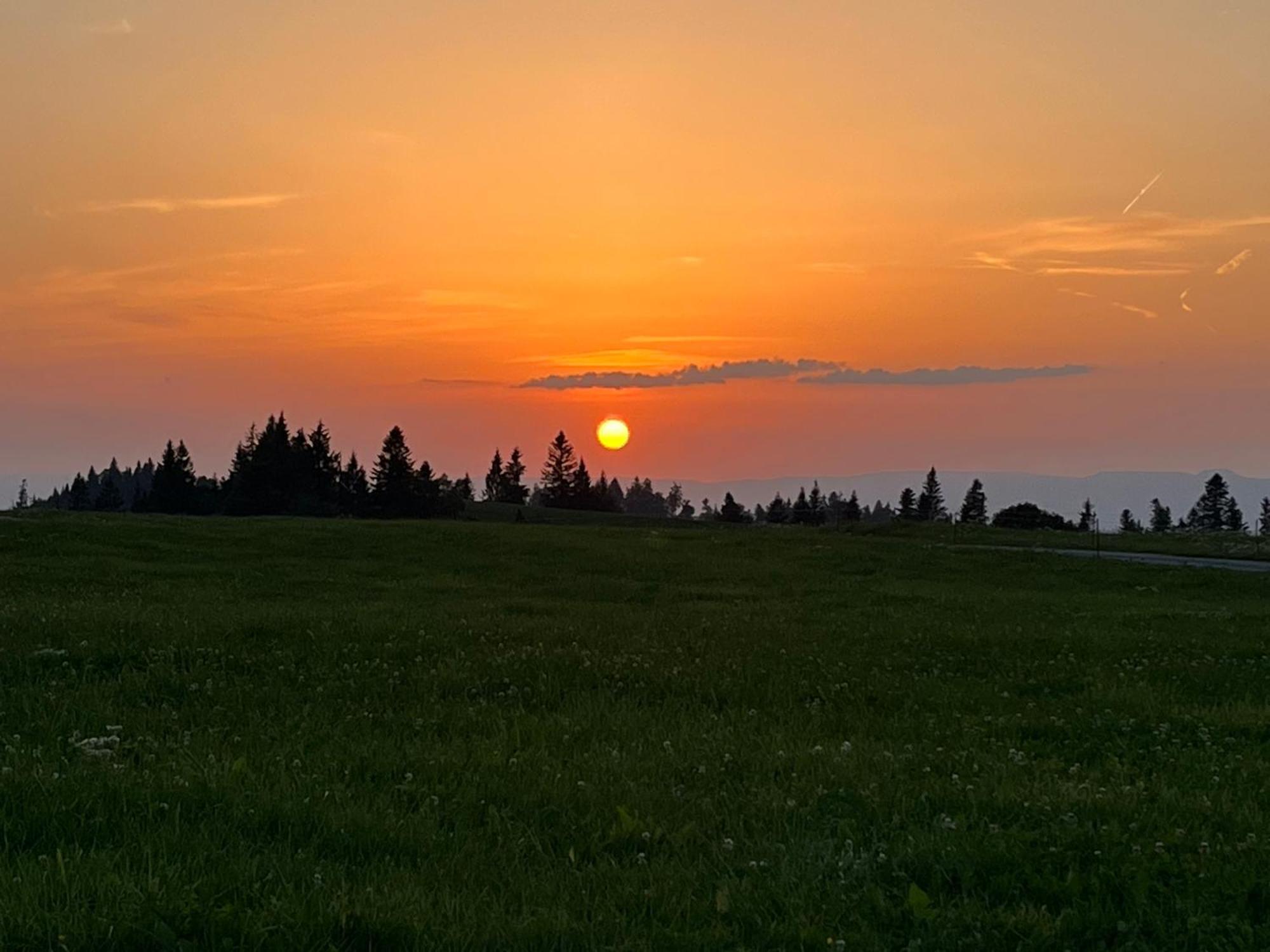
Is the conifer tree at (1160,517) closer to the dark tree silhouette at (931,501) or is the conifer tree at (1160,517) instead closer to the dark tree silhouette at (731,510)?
the dark tree silhouette at (931,501)

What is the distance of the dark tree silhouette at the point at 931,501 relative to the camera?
477ft

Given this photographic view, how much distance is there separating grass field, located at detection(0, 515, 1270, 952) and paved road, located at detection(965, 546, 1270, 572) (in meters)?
23.8

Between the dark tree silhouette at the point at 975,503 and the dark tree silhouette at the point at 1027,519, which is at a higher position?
the dark tree silhouette at the point at 975,503

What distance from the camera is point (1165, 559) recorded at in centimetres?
4497

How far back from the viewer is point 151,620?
1623 centimetres

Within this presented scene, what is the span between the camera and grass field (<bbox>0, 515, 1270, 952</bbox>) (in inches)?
208

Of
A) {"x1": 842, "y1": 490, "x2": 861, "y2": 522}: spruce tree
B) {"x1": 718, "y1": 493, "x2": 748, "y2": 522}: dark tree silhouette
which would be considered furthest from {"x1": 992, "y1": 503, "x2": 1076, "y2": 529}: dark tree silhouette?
{"x1": 842, "y1": 490, "x2": 861, "y2": 522}: spruce tree

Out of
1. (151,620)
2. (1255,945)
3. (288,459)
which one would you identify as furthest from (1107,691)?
(288,459)

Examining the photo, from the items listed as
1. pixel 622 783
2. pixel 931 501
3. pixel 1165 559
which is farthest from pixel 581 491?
pixel 622 783

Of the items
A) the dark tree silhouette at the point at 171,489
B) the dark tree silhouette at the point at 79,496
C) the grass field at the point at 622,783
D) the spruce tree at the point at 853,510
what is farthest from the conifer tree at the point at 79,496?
the grass field at the point at 622,783

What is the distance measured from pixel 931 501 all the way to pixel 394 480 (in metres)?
85.9

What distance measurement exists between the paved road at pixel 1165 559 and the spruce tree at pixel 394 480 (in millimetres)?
82670

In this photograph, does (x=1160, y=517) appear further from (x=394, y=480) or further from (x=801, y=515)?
(x=394, y=480)

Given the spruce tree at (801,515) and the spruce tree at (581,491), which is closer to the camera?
the spruce tree at (801,515)
